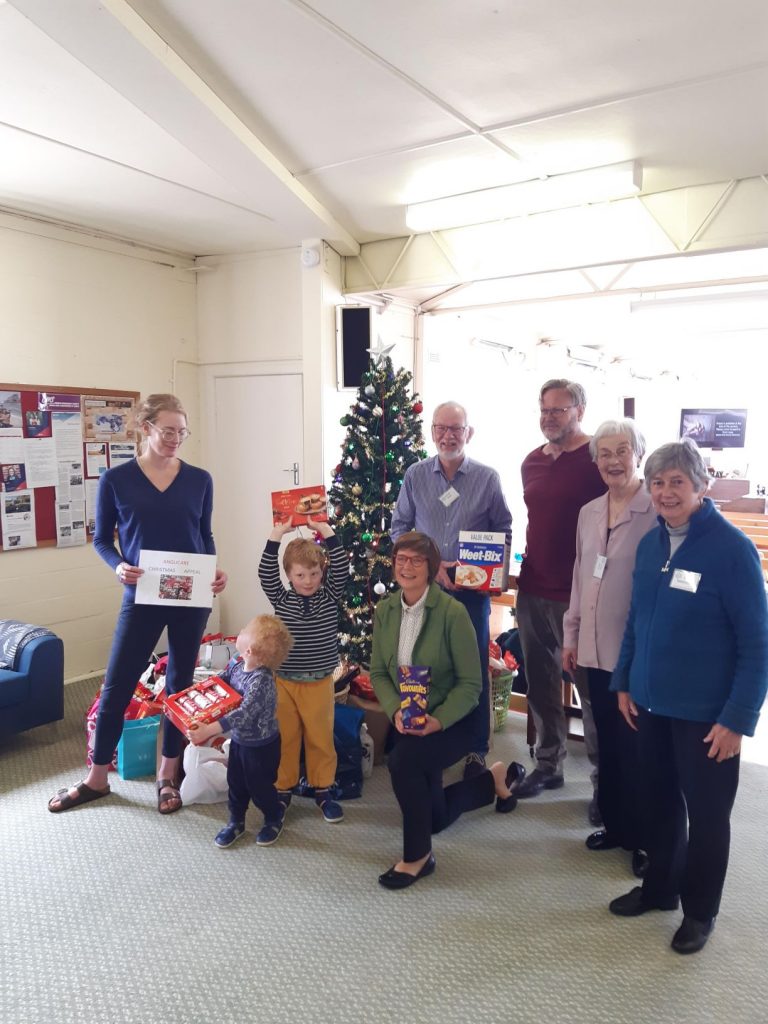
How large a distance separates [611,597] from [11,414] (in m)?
3.76

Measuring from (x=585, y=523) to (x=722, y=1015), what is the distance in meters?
1.61

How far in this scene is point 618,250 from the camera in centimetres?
423

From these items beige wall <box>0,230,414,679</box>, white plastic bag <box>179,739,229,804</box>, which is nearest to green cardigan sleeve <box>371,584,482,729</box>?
white plastic bag <box>179,739,229,804</box>

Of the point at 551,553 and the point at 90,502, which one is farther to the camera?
the point at 90,502

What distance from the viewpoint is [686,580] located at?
2.09 m

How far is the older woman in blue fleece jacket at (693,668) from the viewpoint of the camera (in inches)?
79.4

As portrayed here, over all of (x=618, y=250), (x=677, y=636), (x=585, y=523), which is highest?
(x=618, y=250)

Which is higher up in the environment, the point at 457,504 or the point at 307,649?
the point at 457,504

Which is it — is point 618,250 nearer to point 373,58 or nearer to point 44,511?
point 373,58

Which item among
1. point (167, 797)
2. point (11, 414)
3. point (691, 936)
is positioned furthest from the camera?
point (11, 414)

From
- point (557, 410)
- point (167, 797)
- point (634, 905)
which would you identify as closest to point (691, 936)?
point (634, 905)

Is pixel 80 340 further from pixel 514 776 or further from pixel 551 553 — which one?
pixel 514 776

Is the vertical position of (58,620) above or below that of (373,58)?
below

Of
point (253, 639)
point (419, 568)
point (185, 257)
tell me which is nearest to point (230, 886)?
point (253, 639)
